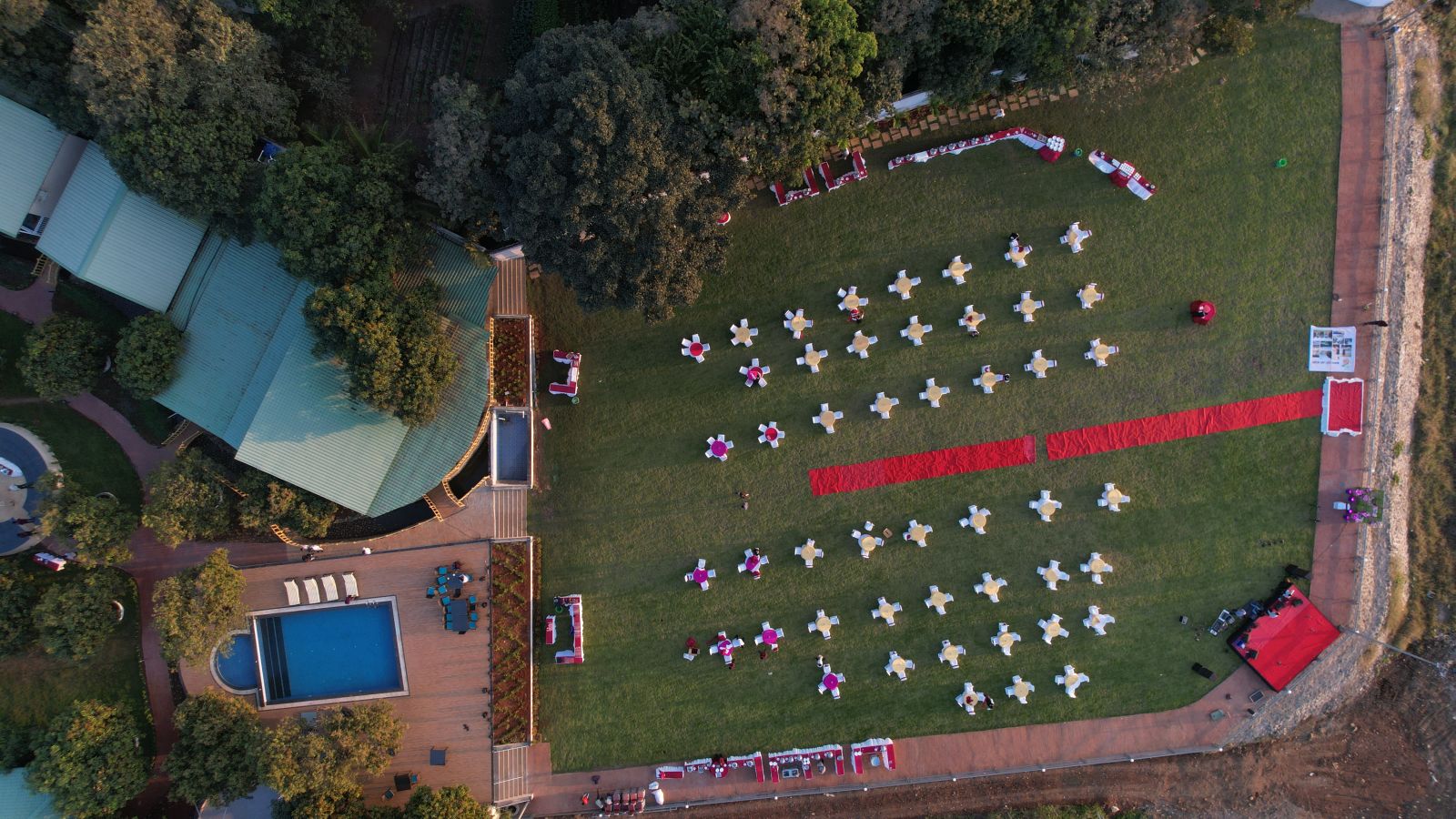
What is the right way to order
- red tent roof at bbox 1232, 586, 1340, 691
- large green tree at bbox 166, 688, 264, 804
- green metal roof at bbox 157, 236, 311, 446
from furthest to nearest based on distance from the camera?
red tent roof at bbox 1232, 586, 1340, 691
green metal roof at bbox 157, 236, 311, 446
large green tree at bbox 166, 688, 264, 804

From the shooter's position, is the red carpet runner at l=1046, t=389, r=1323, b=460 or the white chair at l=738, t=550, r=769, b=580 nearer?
the red carpet runner at l=1046, t=389, r=1323, b=460

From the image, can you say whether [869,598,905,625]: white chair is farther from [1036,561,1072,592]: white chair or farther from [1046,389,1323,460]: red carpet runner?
[1046,389,1323,460]: red carpet runner

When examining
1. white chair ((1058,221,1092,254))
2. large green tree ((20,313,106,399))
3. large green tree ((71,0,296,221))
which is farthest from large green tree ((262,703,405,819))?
white chair ((1058,221,1092,254))

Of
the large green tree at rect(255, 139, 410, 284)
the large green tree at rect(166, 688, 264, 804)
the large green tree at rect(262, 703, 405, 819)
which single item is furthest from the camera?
the large green tree at rect(166, 688, 264, 804)

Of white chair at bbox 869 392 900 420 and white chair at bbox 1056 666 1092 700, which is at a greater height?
white chair at bbox 869 392 900 420

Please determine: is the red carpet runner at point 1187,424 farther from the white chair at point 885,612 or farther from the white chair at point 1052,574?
the white chair at point 885,612

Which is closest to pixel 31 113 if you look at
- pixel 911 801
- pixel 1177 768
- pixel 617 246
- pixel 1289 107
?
pixel 617 246
